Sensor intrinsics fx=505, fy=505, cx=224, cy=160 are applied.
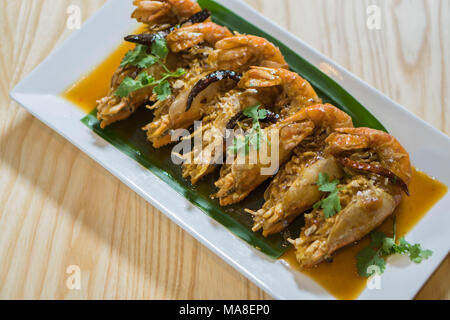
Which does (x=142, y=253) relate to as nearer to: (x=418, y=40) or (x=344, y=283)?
(x=344, y=283)

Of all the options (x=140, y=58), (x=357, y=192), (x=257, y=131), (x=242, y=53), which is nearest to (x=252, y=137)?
(x=257, y=131)

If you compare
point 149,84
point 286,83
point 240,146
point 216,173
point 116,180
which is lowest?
point 216,173

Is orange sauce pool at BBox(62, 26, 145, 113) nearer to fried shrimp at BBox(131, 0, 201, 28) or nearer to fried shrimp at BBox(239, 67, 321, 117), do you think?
fried shrimp at BBox(131, 0, 201, 28)

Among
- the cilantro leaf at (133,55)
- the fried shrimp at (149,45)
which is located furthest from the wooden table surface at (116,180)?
the cilantro leaf at (133,55)

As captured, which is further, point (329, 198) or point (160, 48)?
point (160, 48)

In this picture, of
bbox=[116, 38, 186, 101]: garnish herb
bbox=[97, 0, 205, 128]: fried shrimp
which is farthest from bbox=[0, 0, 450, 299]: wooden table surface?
bbox=[116, 38, 186, 101]: garnish herb

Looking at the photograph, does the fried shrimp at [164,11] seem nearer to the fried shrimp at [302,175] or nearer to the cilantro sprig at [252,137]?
the cilantro sprig at [252,137]

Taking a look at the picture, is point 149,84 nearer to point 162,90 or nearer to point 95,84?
point 162,90
